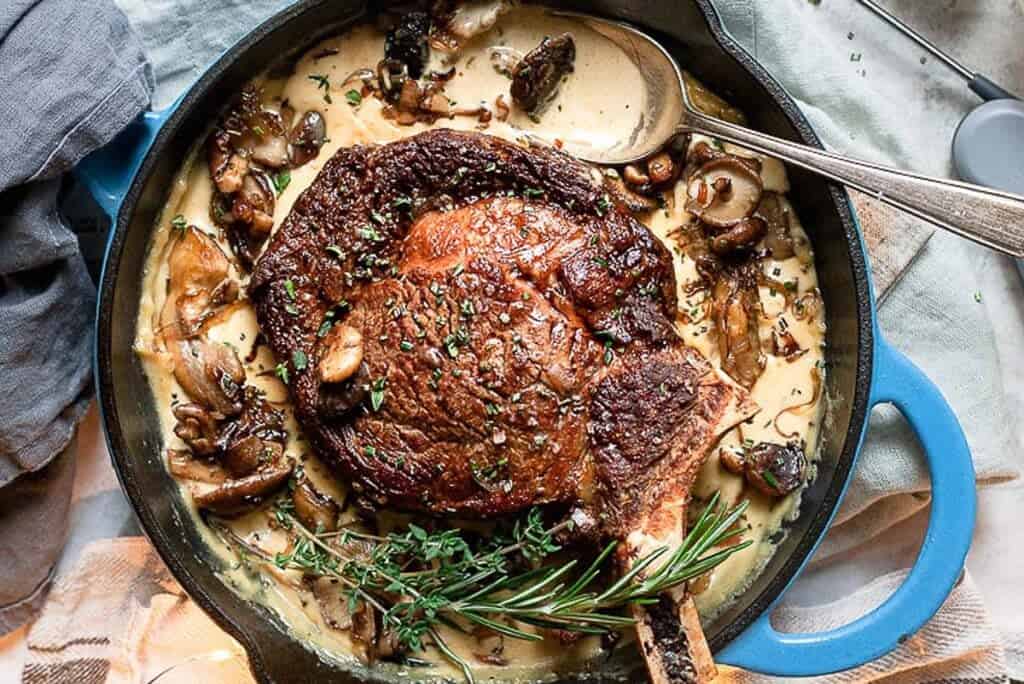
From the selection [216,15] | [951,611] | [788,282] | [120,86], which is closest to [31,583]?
[120,86]

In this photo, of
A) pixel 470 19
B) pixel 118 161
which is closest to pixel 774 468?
pixel 470 19

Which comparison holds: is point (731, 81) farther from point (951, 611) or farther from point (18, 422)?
point (18, 422)

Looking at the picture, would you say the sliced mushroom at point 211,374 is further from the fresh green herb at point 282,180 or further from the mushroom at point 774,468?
the mushroom at point 774,468

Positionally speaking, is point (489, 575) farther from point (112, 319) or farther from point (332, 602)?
point (112, 319)

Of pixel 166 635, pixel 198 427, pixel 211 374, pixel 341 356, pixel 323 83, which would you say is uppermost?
pixel 323 83

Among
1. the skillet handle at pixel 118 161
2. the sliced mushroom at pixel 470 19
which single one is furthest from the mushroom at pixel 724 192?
the skillet handle at pixel 118 161

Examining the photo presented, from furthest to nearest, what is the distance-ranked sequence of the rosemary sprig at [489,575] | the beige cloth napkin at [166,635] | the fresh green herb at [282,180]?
the beige cloth napkin at [166,635]
the fresh green herb at [282,180]
the rosemary sprig at [489,575]

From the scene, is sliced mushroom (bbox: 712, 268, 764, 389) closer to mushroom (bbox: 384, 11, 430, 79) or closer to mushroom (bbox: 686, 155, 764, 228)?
mushroom (bbox: 686, 155, 764, 228)
